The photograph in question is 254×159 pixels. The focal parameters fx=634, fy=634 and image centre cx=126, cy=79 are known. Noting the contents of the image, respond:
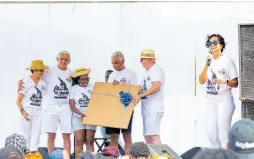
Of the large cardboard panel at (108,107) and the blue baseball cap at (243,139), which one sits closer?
the blue baseball cap at (243,139)

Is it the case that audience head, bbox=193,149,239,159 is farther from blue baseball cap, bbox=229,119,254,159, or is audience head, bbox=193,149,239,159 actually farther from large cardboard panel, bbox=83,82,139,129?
large cardboard panel, bbox=83,82,139,129

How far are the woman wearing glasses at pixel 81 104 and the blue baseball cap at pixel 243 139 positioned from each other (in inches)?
135

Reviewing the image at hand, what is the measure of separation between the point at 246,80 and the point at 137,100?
3.83ft

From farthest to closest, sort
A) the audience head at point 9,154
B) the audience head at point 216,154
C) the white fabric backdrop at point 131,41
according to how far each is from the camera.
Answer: the white fabric backdrop at point 131,41, the audience head at point 9,154, the audience head at point 216,154

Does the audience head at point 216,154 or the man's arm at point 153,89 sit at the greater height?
the man's arm at point 153,89

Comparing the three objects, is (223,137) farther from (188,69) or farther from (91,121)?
(91,121)

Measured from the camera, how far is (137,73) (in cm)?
681

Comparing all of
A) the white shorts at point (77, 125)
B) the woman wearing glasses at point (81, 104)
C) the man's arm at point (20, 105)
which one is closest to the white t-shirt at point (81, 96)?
the woman wearing glasses at point (81, 104)

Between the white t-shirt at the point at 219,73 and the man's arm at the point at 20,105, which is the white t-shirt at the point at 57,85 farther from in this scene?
the white t-shirt at the point at 219,73

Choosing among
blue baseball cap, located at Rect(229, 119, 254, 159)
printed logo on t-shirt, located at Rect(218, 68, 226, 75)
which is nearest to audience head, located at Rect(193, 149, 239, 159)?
blue baseball cap, located at Rect(229, 119, 254, 159)

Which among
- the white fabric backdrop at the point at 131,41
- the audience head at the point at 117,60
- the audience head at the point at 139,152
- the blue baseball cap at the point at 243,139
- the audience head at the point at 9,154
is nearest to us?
the audience head at the point at 9,154

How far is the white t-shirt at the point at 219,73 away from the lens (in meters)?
6.72

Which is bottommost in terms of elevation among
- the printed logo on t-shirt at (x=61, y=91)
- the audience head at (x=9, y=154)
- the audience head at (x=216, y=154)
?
the audience head at (x=9, y=154)

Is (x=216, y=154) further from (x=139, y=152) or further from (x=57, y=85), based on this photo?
(x=57, y=85)
